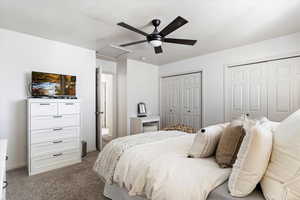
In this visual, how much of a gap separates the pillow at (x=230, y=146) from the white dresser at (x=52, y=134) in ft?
8.62

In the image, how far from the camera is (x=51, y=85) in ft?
9.39

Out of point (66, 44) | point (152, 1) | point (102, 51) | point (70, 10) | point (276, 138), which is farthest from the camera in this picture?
point (102, 51)

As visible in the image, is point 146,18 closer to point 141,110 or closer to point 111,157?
point 111,157

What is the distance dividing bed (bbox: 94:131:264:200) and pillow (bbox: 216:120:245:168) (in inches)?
2.5

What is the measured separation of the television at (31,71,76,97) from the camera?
106 inches

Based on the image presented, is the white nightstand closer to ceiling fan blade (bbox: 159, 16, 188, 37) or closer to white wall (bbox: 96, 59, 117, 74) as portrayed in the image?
white wall (bbox: 96, 59, 117, 74)

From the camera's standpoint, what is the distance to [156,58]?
173 inches

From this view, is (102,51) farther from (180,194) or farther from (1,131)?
(180,194)

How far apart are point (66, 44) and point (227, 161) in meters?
3.59

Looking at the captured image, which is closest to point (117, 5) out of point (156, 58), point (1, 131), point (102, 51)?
point (102, 51)

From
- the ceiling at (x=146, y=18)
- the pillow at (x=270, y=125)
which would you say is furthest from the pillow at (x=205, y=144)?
the ceiling at (x=146, y=18)

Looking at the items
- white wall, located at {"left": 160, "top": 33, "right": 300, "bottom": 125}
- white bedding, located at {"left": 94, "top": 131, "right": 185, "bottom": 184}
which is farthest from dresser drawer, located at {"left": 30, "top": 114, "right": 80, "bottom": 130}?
white wall, located at {"left": 160, "top": 33, "right": 300, "bottom": 125}

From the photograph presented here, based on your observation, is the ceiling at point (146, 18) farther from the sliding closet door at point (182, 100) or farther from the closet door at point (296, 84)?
the sliding closet door at point (182, 100)

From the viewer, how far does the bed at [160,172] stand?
1034mm
